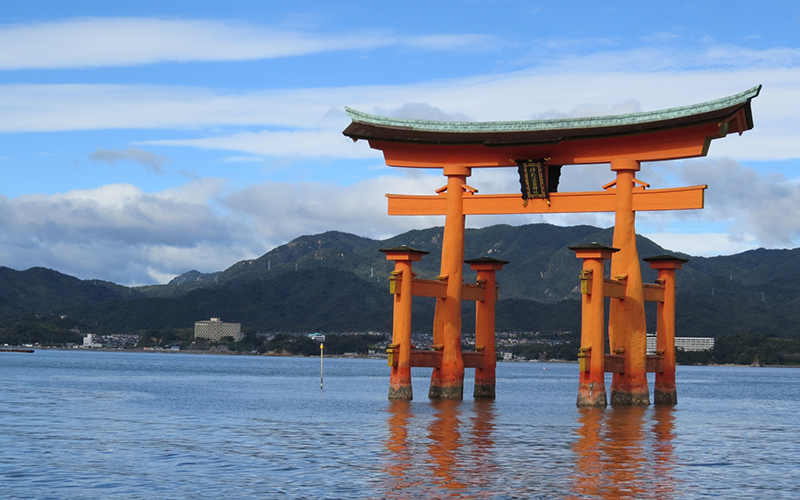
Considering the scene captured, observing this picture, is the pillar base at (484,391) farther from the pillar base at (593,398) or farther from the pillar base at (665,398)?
the pillar base at (593,398)

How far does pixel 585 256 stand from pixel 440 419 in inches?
358

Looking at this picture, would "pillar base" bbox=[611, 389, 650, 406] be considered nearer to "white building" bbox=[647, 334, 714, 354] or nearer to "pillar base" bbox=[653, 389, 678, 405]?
"pillar base" bbox=[653, 389, 678, 405]

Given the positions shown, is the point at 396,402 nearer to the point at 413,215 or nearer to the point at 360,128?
the point at 413,215

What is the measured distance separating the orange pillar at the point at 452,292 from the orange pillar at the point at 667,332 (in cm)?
935

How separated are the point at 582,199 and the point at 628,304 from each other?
4.96 meters

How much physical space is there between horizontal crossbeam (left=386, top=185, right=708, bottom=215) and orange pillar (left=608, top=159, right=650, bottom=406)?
21.6 inches

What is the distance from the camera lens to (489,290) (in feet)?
149

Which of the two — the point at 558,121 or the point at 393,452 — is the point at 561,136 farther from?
the point at 393,452

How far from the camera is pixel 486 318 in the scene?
45062mm

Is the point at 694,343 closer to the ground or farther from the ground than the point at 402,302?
farther from the ground

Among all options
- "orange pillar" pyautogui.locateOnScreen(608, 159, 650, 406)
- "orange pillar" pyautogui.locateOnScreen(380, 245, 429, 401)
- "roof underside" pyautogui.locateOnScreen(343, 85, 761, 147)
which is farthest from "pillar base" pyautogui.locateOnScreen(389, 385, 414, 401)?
"roof underside" pyautogui.locateOnScreen(343, 85, 761, 147)

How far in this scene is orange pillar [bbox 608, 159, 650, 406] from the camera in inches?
1572

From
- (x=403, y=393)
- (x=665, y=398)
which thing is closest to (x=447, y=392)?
(x=403, y=393)

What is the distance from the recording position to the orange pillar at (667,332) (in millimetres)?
43375
